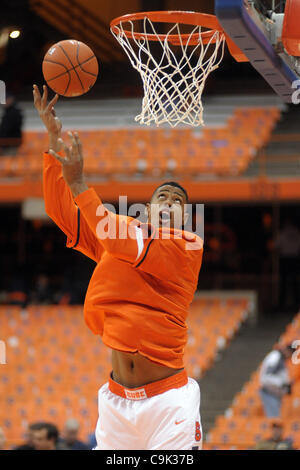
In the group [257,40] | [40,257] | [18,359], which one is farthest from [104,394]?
[40,257]

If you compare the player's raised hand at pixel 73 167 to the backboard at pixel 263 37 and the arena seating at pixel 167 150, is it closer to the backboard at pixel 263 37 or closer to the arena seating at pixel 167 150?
the backboard at pixel 263 37

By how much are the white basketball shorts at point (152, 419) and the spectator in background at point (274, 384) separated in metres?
5.05

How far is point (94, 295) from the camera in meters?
3.91

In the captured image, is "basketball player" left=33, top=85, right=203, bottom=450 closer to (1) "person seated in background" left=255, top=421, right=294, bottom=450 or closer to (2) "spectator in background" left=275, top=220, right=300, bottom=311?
(1) "person seated in background" left=255, top=421, right=294, bottom=450

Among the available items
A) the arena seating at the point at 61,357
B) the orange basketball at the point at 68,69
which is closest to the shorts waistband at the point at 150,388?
the orange basketball at the point at 68,69

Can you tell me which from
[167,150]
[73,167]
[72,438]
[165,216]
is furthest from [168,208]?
[167,150]

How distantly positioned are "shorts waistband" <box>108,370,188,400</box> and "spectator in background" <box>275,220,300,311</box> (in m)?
9.87

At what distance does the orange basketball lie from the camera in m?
4.34

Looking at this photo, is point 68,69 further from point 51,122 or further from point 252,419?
point 252,419
